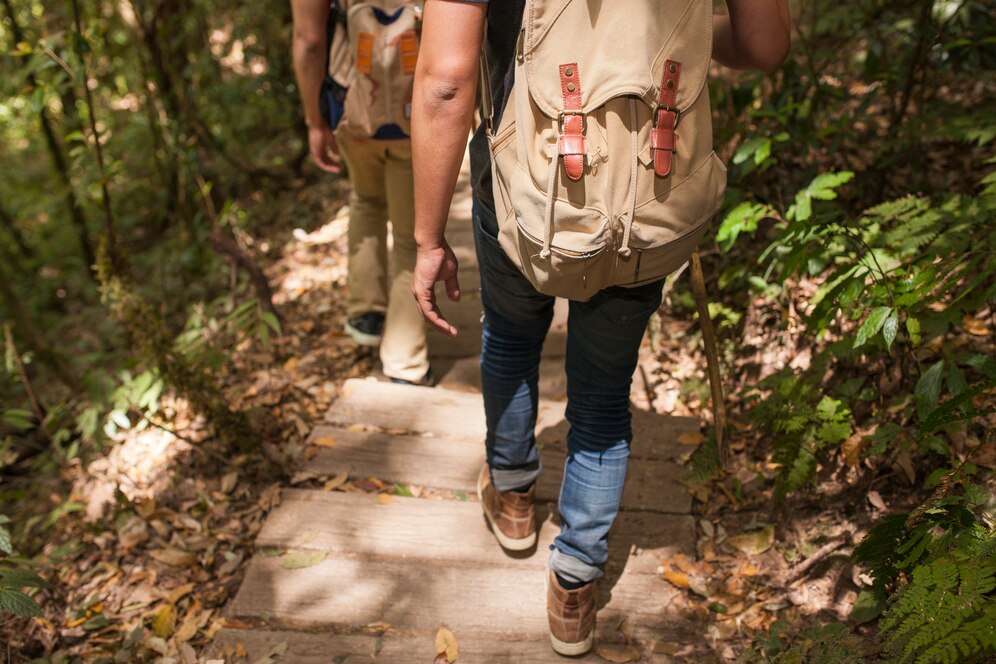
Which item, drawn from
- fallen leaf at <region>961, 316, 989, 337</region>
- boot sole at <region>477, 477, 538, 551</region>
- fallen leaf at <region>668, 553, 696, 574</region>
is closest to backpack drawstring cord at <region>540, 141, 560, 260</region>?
boot sole at <region>477, 477, 538, 551</region>

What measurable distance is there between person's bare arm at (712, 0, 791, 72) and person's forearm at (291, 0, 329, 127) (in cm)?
157

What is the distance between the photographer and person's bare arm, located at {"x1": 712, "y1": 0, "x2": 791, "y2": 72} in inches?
65.6

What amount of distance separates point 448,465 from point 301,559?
2.28 ft

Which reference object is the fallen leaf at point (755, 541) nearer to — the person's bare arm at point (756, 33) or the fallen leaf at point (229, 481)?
the person's bare arm at point (756, 33)

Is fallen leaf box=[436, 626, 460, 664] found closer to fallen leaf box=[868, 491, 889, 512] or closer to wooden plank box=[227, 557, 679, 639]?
wooden plank box=[227, 557, 679, 639]

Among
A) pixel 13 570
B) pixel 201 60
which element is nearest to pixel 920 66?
pixel 13 570

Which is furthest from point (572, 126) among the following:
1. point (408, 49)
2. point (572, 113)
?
point (408, 49)

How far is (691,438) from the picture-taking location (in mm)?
3051

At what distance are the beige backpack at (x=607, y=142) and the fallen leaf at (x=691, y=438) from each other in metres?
1.51

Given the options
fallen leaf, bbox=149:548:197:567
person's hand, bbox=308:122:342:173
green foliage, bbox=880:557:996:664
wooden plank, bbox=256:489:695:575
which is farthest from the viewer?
person's hand, bbox=308:122:342:173

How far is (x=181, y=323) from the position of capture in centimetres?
A: 546

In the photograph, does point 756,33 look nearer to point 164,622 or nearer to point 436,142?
point 436,142

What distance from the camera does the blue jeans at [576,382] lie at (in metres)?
1.90

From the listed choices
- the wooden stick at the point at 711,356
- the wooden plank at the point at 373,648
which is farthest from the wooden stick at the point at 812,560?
the wooden plank at the point at 373,648
